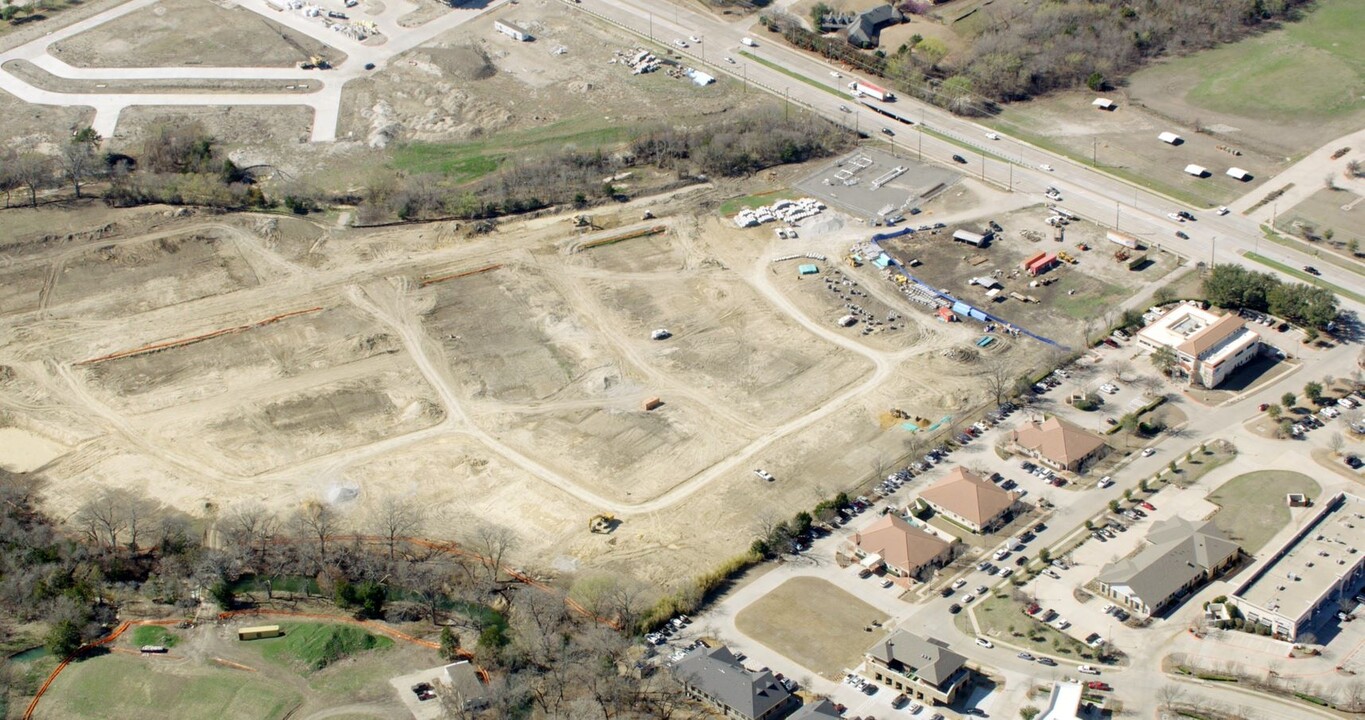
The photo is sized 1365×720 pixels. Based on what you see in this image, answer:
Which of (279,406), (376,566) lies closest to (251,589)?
(376,566)

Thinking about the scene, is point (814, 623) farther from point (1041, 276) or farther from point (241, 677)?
point (1041, 276)

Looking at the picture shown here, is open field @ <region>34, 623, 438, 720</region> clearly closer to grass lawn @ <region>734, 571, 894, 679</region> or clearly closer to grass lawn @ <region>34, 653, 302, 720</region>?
grass lawn @ <region>34, 653, 302, 720</region>

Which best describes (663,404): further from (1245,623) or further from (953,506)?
(1245,623)

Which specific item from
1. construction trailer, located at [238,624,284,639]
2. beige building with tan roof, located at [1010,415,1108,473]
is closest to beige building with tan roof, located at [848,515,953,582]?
beige building with tan roof, located at [1010,415,1108,473]

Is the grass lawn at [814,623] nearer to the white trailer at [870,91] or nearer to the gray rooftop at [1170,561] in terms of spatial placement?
the gray rooftop at [1170,561]

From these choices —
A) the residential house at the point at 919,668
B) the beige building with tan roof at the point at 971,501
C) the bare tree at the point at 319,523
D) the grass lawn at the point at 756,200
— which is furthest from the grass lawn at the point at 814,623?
the grass lawn at the point at 756,200

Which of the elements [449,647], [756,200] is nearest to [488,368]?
[449,647]

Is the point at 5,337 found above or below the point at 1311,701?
above
